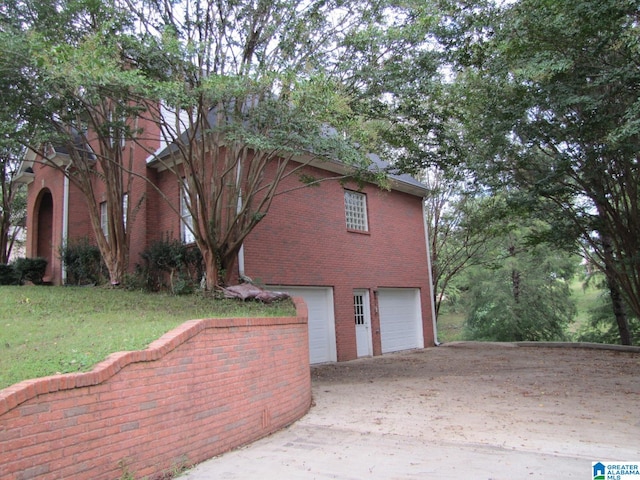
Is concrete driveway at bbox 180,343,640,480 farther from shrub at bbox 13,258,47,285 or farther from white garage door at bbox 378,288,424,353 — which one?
shrub at bbox 13,258,47,285

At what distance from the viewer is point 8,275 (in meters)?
14.4

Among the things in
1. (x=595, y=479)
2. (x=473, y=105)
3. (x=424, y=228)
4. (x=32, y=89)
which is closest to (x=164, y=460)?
(x=595, y=479)

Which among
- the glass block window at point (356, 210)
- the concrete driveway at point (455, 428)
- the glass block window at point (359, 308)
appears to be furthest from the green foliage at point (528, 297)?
the concrete driveway at point (455, 428)

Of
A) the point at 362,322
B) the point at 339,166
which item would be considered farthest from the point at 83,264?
the point at 362,322

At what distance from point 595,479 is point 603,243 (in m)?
13.2

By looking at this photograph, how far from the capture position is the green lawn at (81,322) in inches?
169

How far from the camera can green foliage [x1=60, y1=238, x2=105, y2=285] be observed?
45.4ft

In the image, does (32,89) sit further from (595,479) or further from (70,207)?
(595,479)

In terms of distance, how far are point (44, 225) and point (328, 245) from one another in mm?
11463

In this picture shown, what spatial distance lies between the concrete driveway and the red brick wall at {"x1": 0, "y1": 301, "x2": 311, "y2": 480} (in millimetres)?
316

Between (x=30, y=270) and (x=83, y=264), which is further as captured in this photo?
(x=30, y=270)

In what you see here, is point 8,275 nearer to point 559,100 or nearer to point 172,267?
point 172,267

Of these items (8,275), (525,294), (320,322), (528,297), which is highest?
(8,275)

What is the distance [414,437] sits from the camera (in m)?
5.99
